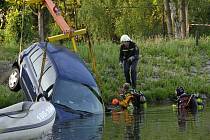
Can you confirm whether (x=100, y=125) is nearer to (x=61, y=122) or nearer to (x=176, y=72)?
(x=61, y=122)

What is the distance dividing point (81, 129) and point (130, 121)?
1800 mm

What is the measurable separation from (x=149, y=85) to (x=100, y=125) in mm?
8065

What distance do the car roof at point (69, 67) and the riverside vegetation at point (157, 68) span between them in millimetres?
2415

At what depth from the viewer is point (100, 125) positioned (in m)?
13.6

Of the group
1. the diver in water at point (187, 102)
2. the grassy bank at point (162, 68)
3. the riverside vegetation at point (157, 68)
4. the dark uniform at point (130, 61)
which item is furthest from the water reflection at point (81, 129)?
the grassy bank at point (162, 68)

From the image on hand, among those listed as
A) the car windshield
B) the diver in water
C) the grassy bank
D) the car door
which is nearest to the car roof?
the car windshield

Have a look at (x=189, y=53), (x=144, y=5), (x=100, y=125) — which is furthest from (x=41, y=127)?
(x=144, y=5)

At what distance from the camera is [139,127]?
12953 millimetres

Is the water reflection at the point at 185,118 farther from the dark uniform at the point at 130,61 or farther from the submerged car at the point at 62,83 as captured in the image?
the dark uniform at the point at 130,61

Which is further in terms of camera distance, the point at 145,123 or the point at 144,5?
the point at 144,5

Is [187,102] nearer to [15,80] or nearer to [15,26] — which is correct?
[15,80]

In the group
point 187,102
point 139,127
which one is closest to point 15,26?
point 187,102

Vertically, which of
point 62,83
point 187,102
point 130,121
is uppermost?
point 62,83

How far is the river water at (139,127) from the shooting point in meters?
11.4
